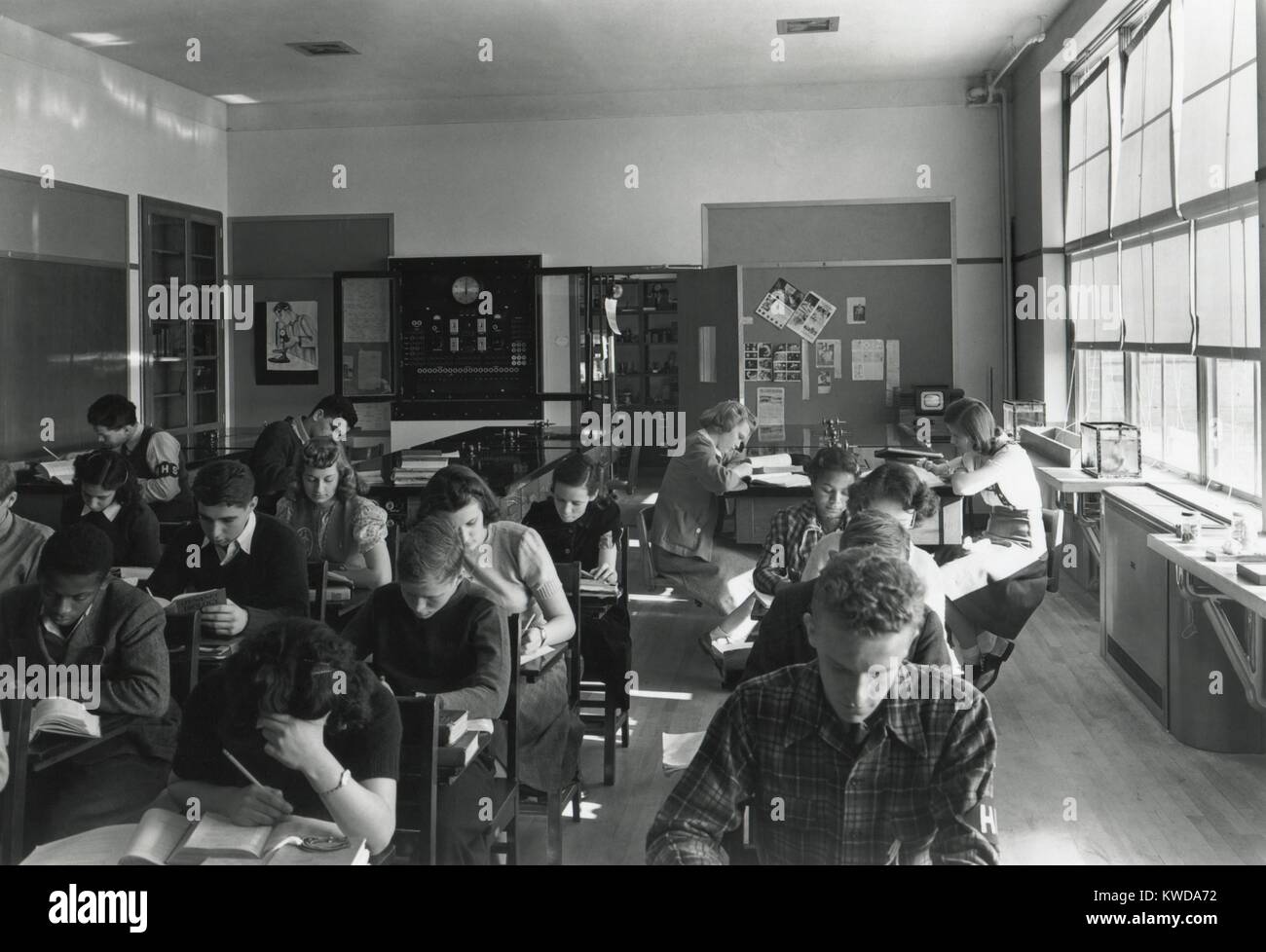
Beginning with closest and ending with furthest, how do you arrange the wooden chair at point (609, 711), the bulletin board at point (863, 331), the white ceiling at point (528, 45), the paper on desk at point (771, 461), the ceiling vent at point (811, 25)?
the wooden chair at point (609, 711) < the paper on desk at point (771, 461) < the white ceiling at point (528, 45) < the ceiling vent at point (811, 25) < the bulletin board at point (863, 331)

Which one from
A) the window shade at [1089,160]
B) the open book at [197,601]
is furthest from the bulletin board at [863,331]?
the open book at [197,601]

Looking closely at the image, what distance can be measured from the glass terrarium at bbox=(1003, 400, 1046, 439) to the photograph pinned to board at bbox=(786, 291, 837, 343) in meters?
1.63

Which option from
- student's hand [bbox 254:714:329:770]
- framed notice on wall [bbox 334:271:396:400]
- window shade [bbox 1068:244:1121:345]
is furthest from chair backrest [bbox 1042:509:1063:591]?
framed notice on wall [bbox 334:271:396:400]

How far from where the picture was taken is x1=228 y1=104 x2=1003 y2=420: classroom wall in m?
9.28

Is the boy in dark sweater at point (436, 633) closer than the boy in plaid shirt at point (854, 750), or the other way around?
the boy in plaid shirt at point (854, 750)

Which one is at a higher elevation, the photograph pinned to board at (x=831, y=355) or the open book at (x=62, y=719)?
the photograph pinned to board at (x=831, y=355)

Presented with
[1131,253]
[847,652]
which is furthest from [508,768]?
[1131,253]

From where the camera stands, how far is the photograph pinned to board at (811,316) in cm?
955

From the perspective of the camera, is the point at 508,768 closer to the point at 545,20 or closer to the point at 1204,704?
the point at 1204,704
